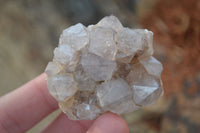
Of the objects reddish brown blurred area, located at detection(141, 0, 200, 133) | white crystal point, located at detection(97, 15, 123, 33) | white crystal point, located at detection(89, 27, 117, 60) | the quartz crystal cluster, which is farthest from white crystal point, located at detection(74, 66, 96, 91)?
reddish brown blurred area, located at detection(141, 0, 200, 133)

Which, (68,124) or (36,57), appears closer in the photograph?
(68,124)

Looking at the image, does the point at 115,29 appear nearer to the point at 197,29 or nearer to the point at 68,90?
the point at 68,90

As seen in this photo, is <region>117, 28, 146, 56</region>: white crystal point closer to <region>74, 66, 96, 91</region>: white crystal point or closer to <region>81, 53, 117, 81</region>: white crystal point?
<region>81, 53, 117, 81</region>: white crystal point

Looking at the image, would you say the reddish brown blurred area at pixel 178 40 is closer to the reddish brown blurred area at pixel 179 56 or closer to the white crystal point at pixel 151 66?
the reddish brown blurred area at pixel 179 56

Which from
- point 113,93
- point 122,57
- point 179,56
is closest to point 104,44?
point 122,57

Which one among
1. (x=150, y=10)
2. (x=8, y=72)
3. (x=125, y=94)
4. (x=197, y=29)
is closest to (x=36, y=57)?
(x=8, y=72)

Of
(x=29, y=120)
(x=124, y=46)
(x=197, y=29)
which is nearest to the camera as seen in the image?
(x=124, y=46)
